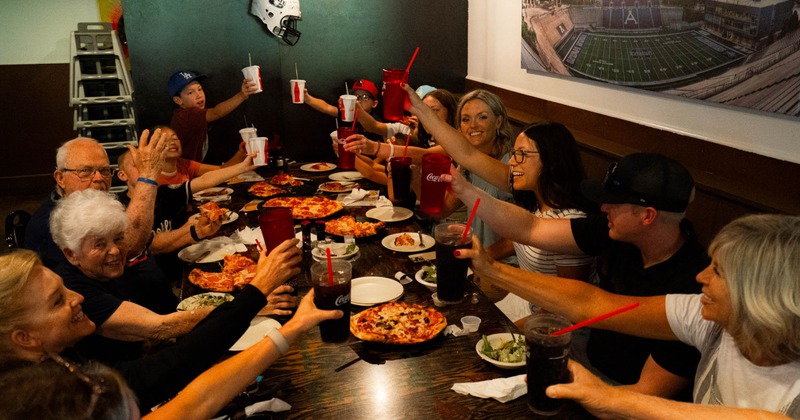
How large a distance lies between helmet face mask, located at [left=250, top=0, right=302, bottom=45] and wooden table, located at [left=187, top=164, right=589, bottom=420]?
4066 millimetres

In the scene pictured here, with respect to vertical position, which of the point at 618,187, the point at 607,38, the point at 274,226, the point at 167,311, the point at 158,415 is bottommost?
the point at 167,311

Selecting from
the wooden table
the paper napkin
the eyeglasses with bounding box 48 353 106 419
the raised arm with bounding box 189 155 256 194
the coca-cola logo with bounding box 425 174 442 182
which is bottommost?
the wooden table

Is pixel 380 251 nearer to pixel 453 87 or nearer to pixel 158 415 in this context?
pixel 158 415

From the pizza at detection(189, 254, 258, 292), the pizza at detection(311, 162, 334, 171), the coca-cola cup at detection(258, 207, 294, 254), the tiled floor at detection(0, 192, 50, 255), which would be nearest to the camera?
the coca-cola cup at detection(258, 207, 294, 254)

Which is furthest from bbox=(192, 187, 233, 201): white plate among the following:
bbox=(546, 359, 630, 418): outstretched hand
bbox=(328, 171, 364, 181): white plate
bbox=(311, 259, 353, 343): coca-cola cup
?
bbox=(546, 359, 630, 418): outstretched hand

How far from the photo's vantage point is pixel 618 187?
2.04 metres

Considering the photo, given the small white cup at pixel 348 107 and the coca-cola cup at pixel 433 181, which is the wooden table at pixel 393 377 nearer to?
the coca-cola cup at pixel 433 181

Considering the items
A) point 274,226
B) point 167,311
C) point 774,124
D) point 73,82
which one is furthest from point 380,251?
point 73,82

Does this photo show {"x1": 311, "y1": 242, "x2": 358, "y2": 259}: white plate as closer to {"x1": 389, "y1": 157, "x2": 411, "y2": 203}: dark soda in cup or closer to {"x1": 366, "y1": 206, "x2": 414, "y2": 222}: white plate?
{"x1": 366, "y1": 206, "x2": 414, "y2": 222}: white plate

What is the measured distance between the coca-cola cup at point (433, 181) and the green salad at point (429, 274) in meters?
0.33

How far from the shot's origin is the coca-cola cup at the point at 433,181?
2.53 m

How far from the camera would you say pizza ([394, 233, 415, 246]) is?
2.86 m

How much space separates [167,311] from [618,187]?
2.20 m

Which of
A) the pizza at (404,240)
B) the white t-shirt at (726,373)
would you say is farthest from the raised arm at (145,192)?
the white t-shirt at (726,373)
